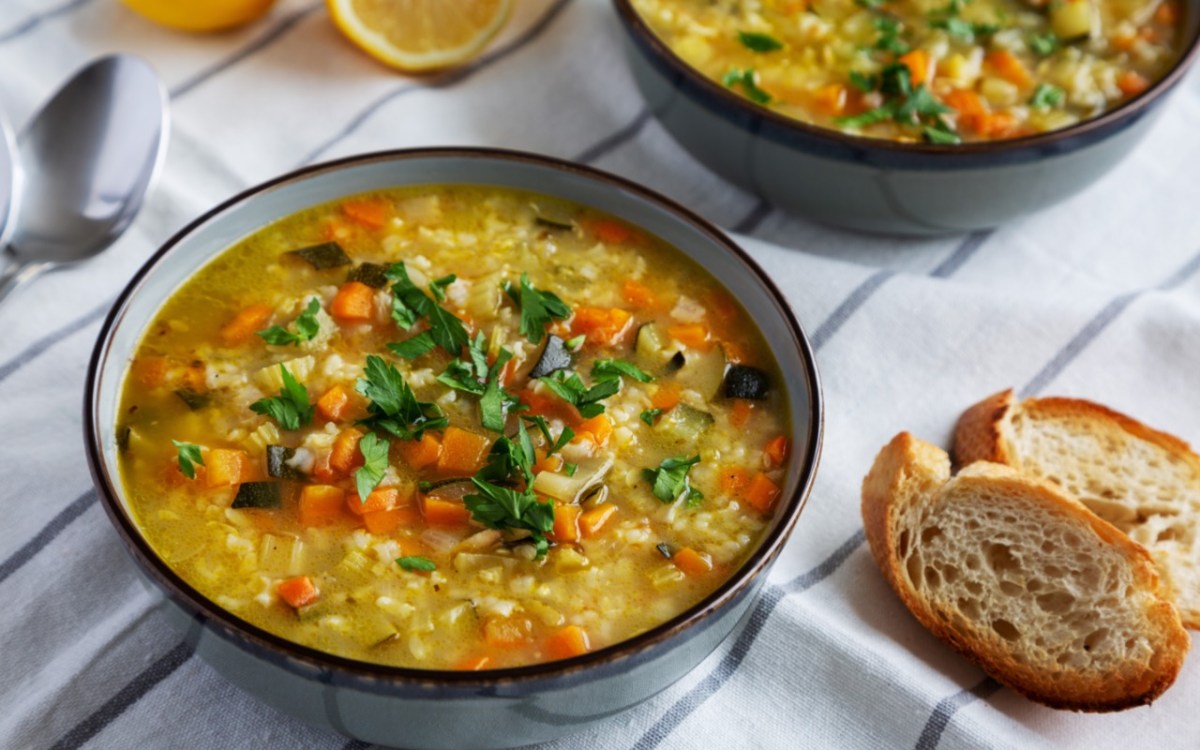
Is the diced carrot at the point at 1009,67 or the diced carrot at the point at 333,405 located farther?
the diced carrot at the point at 1009,67

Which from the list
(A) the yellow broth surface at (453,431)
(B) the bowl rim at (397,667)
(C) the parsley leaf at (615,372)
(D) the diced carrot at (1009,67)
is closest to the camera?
(B) the bowl rim at (397,667)

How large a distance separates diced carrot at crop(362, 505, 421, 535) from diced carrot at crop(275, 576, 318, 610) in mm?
203

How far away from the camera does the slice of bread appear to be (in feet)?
12.4

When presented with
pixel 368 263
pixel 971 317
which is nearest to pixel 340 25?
pixel 368 263

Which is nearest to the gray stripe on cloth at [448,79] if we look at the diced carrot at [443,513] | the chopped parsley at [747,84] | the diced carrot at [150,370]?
the chopped parsley at [747,84]

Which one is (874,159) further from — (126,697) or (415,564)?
(126,697)

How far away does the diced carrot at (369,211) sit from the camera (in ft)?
12.6

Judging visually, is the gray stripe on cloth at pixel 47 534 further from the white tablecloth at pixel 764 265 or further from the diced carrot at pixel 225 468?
the diced carrot at pixel 225 468

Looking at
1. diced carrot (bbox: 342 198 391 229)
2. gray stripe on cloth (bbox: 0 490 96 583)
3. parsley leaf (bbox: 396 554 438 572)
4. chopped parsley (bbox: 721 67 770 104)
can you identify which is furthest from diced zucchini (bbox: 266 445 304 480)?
chopped parsley (bbox: 721 67 770 104)

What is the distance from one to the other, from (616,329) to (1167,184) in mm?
2486

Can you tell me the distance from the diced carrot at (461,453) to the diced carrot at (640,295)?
67 cm

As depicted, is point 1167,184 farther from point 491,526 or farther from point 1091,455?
point 491,526

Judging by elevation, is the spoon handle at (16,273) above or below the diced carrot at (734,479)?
below

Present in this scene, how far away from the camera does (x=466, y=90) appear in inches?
197
